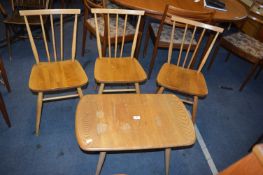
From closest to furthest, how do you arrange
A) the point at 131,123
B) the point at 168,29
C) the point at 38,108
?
the point at 131,123 < the point at 38,108 < the point at 168,29

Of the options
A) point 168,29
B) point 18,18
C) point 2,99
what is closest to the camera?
point 2,99

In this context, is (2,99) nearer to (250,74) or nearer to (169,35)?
(169,35)

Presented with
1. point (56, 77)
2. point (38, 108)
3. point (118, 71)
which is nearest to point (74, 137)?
point (38, 108)

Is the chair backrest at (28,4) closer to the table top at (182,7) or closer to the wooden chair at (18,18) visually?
the wooden chair at (18,18)

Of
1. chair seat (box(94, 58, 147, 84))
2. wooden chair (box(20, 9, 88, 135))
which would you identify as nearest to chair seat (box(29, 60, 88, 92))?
wooden chair (box(20, 9, 88, 135))

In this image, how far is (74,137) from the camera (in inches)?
67.6

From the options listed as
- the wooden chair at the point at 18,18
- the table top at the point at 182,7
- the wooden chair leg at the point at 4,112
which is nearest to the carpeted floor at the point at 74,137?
the wooden chair leg at the point at 4,112

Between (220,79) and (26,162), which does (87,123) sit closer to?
(26,162)

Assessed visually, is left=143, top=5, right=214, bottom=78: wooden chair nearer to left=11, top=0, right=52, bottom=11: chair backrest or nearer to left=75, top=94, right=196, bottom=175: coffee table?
left=75, top=94, right=196, bottom=175: coffee table

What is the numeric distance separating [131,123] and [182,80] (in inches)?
28.9

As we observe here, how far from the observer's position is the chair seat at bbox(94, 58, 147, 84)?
5.46 feet

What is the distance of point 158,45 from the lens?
6.99ft

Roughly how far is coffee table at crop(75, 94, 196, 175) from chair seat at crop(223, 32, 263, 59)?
1368 mm

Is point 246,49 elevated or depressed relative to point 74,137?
elevated
